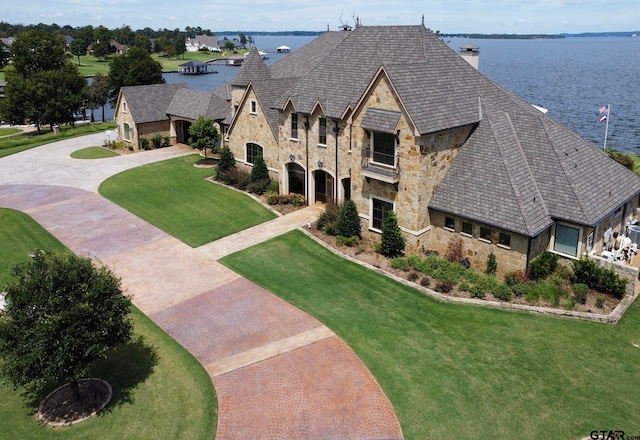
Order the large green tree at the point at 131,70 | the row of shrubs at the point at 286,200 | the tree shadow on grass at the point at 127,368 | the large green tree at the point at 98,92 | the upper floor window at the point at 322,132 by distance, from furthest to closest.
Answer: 1. the large green tree at the point at 131,70
2. the large green tree at the point at 98,92
3. the row of shrubs at the point at 286,200
4. the upper floor window at the point at 322,132
5. the tree shadow on grass at the point at 127,368

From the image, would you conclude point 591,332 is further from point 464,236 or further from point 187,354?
point 187,354

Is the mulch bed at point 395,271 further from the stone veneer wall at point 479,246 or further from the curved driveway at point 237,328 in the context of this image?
the curved driveway at point 237,328

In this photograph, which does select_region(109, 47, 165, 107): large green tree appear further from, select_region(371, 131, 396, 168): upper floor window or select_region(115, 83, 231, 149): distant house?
select_region(371, 131, 396, 168): upper floor window

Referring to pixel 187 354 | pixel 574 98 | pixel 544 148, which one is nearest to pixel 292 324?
pixel 187 354

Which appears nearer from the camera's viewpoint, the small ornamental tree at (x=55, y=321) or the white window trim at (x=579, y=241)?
the small ornamental tree at (x=55, y=321)

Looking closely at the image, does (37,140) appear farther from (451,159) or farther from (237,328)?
(451,159)

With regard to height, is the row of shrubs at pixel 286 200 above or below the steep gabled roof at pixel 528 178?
below

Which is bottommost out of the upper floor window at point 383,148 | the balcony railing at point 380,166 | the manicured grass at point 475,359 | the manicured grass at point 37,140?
the manicured grass at point 475,359

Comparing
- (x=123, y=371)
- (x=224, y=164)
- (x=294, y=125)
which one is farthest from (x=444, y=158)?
(x=224, y=164)

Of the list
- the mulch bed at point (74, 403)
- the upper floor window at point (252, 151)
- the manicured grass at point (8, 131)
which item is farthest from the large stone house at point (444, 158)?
the manicured grass at point (8, 131)
